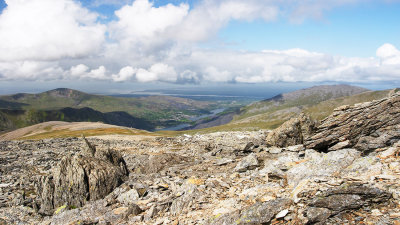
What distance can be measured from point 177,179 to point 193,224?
7919 millimetres

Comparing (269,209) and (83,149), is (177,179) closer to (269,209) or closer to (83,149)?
(269,209)

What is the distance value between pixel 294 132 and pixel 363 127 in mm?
10672

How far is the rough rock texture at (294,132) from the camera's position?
30.5 m

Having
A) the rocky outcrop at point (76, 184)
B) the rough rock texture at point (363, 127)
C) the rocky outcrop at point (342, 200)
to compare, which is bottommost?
the rocky outcrop at point (76, 184)

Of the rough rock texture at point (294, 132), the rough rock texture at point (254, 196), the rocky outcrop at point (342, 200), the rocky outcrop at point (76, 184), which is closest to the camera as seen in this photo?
the rocky outcrop at point (342, 200)

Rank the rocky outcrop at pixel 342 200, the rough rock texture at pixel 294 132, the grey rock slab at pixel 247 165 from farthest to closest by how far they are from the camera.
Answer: the rough rock texture at pixel 294 132
the grey rock slab at pixel 247 165
the rocky outcrop at pixel 342 200

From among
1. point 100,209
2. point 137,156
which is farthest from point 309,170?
point 137,156

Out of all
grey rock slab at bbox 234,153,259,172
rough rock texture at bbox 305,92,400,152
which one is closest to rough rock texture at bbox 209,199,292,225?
grey rock slab at bbox 234,153,259,172

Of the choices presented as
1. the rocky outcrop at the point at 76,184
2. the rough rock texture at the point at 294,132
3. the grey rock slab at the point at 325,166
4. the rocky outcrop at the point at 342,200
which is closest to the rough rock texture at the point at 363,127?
the grey rock slab at the point at 325,166

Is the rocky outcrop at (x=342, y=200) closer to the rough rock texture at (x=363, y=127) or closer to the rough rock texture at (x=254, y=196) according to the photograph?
the rough rock texture at (x=254, y=196)

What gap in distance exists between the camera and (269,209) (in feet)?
34.9

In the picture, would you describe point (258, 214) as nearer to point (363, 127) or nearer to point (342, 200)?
point (342, 200)

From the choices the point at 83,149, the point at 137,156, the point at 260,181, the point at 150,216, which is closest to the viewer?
the point at 150,216

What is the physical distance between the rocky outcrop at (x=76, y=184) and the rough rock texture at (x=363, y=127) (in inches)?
816
